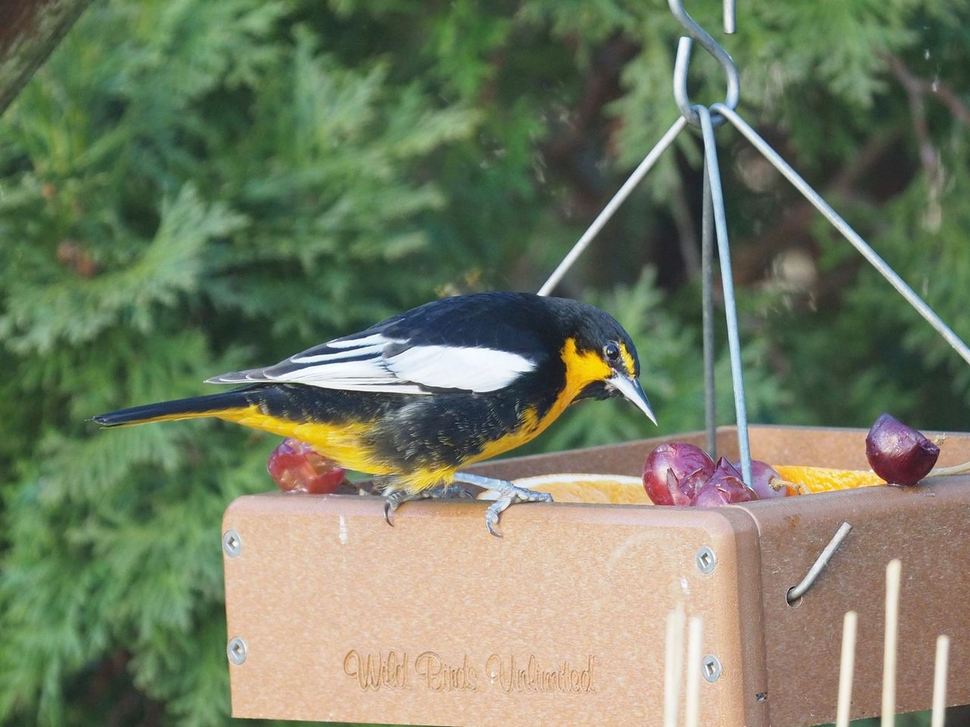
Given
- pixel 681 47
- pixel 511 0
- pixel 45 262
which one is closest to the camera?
pixel 681 47

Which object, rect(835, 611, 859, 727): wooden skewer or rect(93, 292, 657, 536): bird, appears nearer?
rect(835, 611, 859, 727): wooden skewer

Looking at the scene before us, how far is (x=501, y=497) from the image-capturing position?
1.88 metres

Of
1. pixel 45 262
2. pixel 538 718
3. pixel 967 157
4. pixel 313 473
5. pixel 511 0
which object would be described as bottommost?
pixel 538 718

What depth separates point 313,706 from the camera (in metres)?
1.99

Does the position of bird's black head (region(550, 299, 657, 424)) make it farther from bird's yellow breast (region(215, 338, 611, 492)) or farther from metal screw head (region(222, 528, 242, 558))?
metal screw head (region(222, 528, 242, 558))

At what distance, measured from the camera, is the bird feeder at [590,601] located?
171 centimetres

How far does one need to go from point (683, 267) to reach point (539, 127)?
994mm

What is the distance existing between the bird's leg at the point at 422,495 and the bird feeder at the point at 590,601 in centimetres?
2

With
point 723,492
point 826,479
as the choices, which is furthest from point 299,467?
point 826,479

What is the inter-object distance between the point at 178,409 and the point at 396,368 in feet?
1.01

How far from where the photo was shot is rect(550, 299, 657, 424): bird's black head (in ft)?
7.19

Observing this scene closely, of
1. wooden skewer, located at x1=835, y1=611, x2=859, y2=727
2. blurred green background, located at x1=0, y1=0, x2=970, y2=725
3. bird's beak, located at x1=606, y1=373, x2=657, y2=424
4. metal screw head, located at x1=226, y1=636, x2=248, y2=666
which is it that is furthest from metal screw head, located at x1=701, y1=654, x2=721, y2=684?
blurred green background, located at x1=0, y1=0, x2=970, y2=725

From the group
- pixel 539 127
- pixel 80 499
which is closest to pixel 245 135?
pixel 539 127

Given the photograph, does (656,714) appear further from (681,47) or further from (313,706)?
(681,47)
